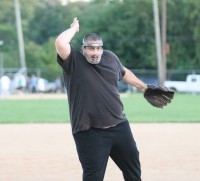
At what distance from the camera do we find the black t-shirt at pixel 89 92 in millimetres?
6492

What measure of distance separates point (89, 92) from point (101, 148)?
1.93ft

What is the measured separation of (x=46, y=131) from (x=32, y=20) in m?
75.6

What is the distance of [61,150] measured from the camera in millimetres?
12938

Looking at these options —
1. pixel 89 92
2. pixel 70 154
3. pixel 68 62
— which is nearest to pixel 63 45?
pixel 68 62

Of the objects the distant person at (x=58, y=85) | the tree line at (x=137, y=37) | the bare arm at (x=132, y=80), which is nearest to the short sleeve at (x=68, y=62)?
the bare arm at (x=132, y=80)

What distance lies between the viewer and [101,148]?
6.61 metres

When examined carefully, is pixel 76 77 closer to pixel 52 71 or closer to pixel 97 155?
pixel 97 155

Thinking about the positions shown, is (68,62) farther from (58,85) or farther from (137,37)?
(137,37)

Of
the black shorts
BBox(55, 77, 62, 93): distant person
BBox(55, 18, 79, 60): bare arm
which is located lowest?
BBox(55, 77, 62, 93): distant person

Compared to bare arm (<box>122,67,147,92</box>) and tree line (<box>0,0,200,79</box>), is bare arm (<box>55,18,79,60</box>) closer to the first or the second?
bare arm (<box>122,67,147,92</box>)

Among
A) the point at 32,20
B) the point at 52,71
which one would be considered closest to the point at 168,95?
the point at 52,71

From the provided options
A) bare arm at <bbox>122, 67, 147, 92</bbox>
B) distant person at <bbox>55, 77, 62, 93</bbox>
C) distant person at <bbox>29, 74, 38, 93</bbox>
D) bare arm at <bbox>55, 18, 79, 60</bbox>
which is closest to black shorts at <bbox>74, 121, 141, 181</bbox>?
bare arm at <bbox>122, 67, 147, 92</bbox>

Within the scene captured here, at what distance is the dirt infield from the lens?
9789mm

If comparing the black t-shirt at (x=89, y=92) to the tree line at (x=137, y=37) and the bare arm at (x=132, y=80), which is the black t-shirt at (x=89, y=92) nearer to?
the bare arm at (x=132, y=80)
